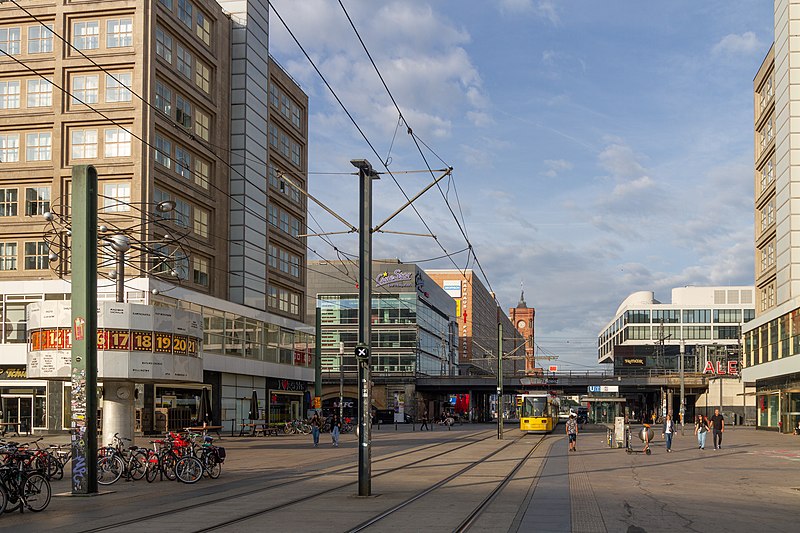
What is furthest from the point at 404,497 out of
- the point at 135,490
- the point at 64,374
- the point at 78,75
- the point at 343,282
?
the point at 343,282

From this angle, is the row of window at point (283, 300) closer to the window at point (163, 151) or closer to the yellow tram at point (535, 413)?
the window at point (163, 151)

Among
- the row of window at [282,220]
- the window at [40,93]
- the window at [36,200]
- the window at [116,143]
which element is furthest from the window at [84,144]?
the row of window at [282,220]

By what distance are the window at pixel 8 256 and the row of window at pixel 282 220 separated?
66.7ft

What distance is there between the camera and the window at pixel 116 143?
5478 centimetres

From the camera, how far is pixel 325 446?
49.4 metres

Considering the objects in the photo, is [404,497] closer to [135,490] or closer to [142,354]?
[135,490]

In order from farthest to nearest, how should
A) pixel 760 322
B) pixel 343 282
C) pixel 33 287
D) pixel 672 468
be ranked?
1. pixel 343 282
2. pixel 760 322
3. pixel 33 287
4. pixel 672 468

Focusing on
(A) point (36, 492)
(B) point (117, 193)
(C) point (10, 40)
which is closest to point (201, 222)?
(B) point (117, 193)

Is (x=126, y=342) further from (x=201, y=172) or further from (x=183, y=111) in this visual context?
(x=201, y=172)

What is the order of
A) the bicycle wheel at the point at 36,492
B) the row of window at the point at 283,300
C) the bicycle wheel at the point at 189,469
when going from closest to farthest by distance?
1. the bicycle wheel at the point at 36,492
2. the bicycle wheel at the point at 189,469
3. the row of window at the point at 283,300

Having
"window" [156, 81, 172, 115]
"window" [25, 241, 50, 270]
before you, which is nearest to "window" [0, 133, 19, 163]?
"window" [25, 241, 50, 270]

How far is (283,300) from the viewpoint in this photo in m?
75.8

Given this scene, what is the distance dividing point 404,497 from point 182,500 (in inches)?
197

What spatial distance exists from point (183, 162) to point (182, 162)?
190 millimetres
